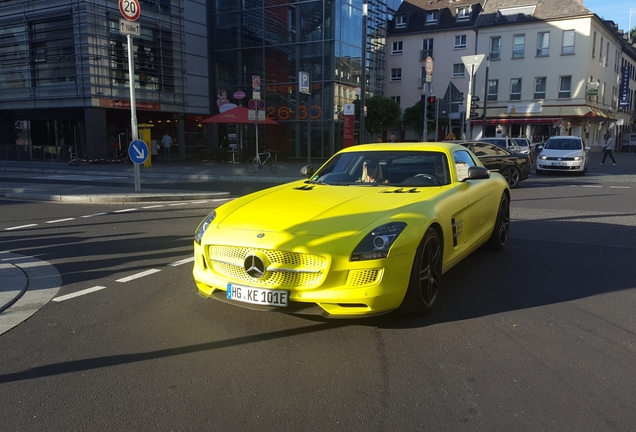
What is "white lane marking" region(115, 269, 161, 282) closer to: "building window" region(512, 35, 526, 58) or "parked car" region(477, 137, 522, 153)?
"parked car" region(477, 137, 522, 153)

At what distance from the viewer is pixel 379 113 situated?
116 ft

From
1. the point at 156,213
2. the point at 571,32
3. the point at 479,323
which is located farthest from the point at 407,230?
the point at 571,32

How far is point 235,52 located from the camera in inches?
1417

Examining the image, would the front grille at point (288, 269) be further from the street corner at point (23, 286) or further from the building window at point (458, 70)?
the building window at point (458, 70)

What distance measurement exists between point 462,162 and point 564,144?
18074 mm

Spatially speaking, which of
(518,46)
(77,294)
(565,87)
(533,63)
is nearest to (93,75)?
(77,294)

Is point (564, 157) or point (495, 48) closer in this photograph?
point (564, 157)

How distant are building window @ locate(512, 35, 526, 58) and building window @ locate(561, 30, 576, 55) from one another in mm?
3368

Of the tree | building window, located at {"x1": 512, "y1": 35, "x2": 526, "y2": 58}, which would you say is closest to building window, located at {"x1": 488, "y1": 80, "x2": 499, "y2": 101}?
building window, located at {"x1": 512, "y1": 35, "x2": 526, "y2": 58}

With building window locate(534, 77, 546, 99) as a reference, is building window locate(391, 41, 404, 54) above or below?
above

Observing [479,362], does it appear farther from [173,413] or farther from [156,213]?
[156,213]

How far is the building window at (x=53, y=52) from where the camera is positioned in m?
28.5

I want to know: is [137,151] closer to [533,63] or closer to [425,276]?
[425,276]

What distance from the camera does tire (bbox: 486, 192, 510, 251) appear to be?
6.82 meters
